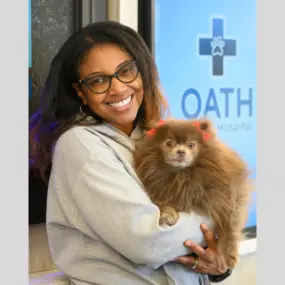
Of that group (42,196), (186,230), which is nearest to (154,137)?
(186,230)

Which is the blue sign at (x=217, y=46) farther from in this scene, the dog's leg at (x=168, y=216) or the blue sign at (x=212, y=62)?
the dog's leg at (x=168, y=216)

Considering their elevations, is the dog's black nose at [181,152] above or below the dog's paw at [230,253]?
above

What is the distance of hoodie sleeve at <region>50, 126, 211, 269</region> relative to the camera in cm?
132

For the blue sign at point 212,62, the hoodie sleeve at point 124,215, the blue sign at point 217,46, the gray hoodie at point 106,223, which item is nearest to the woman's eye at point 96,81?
the gray hoodie at point 106,223

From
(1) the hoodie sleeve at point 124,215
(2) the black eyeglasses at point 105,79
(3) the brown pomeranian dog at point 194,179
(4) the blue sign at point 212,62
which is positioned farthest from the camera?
(4) the blue sign at point 212,62

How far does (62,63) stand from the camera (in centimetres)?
163

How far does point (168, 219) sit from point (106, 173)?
0.23 metres

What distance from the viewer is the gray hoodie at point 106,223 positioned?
1.33m

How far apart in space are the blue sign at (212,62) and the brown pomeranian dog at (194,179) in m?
0.70

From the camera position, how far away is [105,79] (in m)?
1.56

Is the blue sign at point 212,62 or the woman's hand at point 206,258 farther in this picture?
the blue sign at point 212,62

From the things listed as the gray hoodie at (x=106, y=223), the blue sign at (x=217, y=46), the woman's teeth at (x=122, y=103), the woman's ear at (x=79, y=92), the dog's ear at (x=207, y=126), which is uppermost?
the blue sign at (x=217, y=46)

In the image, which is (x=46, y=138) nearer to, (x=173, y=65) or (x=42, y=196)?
(x=42, y=196)

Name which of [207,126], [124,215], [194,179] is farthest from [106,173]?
[207,126]
